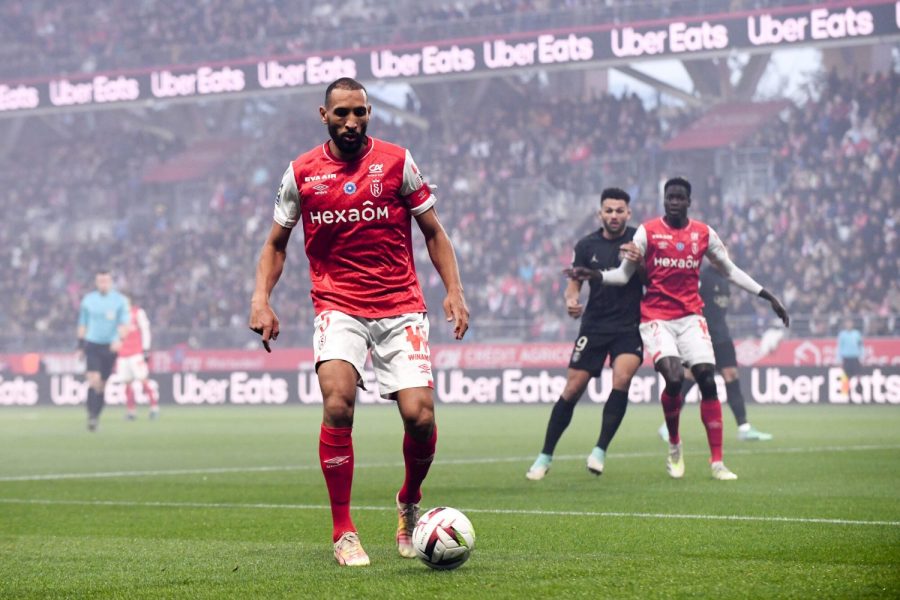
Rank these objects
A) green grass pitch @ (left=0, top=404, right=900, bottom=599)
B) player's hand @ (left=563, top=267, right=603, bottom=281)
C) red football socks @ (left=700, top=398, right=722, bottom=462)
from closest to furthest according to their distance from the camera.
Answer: green grass pitch @ (left=0, top=404, right=900, bottom=599)
player's hand @ (left=563, top=267, right=603, bottom=281)
red football socks @ (left=700, top=398, right=722, bottom=462)

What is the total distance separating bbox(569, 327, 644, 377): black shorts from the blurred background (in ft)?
55.5

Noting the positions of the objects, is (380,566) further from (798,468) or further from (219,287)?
(219,287)

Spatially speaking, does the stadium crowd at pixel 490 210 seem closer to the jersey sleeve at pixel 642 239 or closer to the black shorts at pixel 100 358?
the black shorts at pixel 100 358

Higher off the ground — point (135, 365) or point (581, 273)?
point (581, 273)

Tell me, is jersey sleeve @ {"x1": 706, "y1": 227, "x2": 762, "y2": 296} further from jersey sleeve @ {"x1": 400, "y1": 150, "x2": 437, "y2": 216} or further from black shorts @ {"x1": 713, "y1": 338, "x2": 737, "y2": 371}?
jersey sleeve @ {"x1": 400, "y1": 150, "x2": 437, "y2": 216}

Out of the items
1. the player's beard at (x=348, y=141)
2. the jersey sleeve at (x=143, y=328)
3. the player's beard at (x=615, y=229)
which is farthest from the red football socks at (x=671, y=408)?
the jersey sleeve at (x=143, y=328)

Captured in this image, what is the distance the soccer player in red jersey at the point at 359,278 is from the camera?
6672 millimetres

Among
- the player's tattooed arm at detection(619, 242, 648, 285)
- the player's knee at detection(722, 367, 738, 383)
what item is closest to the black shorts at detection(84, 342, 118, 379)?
the player's knee at detection(722, 367, 738, 383)

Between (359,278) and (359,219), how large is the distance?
0.92ft

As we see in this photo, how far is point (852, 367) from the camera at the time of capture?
27281 mm

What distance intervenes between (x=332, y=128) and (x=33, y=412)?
26113 mm

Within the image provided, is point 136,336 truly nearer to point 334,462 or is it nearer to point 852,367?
point 852,367

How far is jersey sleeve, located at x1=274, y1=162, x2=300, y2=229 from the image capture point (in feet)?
22.4

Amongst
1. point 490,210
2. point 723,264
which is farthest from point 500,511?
point 490,210
